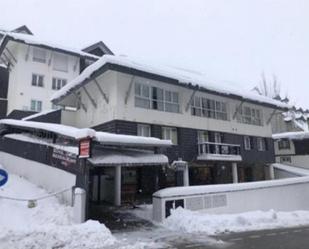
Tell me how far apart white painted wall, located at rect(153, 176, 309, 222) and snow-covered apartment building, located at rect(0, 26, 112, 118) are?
64.6ft

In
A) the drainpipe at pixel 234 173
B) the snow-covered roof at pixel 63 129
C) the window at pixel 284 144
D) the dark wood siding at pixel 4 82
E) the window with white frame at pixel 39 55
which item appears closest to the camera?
the snow-covered roof at pixel 63 129

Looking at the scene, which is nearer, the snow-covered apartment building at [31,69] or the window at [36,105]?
the snow-covered apartment building at [31,69]

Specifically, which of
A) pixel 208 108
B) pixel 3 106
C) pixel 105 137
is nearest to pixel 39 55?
pixel 3 106

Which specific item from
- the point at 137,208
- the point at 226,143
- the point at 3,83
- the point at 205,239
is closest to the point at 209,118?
the point at 226,143

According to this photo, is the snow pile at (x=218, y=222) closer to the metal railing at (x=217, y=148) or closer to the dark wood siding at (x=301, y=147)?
the metal railing at (x=217, y=148)

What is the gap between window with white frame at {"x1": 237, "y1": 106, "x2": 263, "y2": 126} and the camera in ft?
92.1

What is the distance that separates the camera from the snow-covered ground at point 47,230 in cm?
920

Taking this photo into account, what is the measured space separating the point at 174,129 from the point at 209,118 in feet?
12.7

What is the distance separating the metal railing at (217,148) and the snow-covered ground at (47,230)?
42.6 feet

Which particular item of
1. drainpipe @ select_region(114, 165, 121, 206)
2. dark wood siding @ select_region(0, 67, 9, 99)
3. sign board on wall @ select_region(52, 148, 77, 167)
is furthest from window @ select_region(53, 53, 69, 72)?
sign board on wall @ select_region(52, 148, 77, 167)

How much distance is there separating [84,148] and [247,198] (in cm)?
968

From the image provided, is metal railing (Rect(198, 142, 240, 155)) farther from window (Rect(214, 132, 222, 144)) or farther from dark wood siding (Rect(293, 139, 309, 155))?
dark wood siding (Rect(293, 139, 309, 155))

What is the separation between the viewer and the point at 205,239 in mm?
10883

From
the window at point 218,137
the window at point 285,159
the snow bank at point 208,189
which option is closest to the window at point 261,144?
the window at point 218,137
